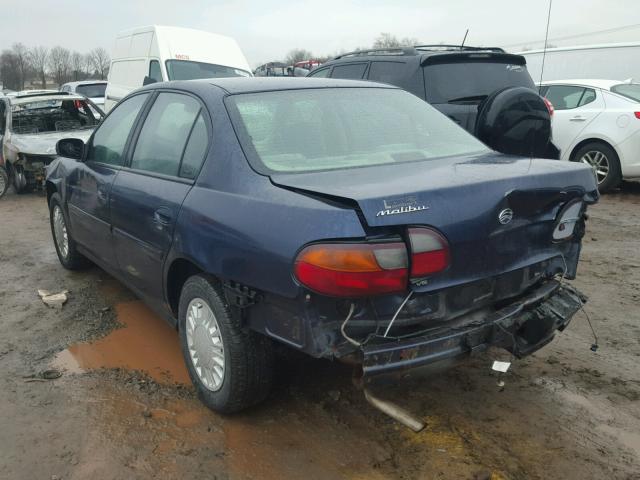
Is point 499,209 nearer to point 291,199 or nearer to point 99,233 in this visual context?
point 291,199

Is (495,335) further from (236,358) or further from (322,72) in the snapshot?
(322,72)

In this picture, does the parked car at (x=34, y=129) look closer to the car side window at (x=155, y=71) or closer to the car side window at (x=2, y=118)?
the car side window at (x=2, y=118)

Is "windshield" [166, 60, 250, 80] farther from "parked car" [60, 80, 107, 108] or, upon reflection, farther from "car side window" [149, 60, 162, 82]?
"parked car" [60, 80, 107, 108]

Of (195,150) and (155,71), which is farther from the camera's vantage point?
(155,71)

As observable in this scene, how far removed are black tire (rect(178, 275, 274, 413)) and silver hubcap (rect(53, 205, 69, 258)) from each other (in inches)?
112

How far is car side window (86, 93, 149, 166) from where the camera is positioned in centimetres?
404

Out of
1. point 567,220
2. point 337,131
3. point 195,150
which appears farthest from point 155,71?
point 567,220

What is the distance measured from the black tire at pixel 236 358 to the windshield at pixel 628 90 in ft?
26.1

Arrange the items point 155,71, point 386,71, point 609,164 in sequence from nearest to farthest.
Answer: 1. point 386,71
2. point 609,164
3. point 155,71

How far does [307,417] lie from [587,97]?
7.86m

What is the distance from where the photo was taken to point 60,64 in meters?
57.4

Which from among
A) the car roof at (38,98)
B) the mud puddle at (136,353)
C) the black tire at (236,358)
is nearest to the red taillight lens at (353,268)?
the black tire at (236,358)

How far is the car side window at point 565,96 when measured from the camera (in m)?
9.15

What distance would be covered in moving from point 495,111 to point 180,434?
3234mm
